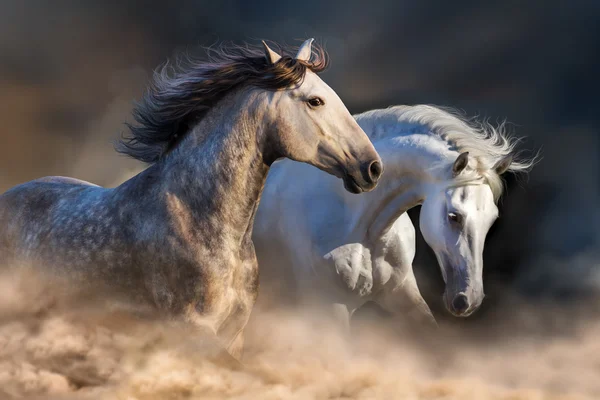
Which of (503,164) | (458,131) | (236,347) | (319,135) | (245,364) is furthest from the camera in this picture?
(458,131)

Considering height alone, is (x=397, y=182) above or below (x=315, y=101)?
above

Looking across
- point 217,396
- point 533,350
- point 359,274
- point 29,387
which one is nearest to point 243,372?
point 217,396

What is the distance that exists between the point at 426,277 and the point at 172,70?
86.5 inches

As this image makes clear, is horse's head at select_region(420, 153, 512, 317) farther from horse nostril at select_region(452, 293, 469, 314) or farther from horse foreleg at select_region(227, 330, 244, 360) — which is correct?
horse foreleg at select_region(227, 330, 244, 360)

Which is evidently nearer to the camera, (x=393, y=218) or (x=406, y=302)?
(x=393, y=218)

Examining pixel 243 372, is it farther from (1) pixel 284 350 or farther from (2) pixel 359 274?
(2) pixel 359 274

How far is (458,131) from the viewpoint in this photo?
13.5 ft

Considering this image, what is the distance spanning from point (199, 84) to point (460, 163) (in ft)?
4.24

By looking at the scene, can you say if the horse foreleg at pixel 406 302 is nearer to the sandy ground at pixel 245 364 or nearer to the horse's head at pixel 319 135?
the sandy ground at pixel 245 364

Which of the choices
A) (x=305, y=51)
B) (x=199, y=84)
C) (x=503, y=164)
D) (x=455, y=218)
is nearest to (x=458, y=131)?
(x=503, y=164)

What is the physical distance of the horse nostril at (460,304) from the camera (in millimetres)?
3787

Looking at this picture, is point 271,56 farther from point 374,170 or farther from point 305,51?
point 374,170

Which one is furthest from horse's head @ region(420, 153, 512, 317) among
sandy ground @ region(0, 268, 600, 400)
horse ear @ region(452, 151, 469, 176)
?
sandy ground @ region(0, 268, 600, 400)

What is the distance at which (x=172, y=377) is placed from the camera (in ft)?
9.86
